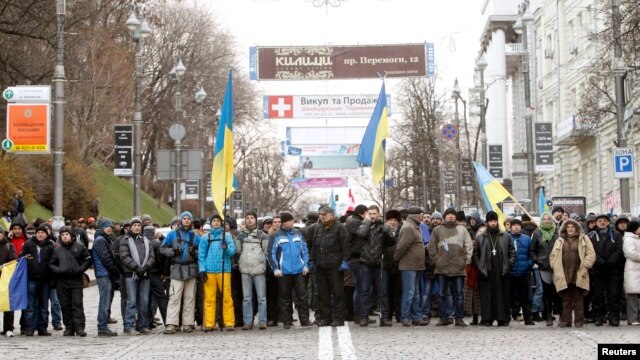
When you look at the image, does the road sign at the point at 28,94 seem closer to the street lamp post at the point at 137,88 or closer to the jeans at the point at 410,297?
the street lamp post at the point at 137,88

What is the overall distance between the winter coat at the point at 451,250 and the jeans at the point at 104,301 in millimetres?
5106

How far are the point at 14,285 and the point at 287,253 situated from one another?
13.8ft

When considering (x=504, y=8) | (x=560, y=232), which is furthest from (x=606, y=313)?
(x=504, y=8)

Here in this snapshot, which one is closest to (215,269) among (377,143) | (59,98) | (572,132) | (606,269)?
(377,143)

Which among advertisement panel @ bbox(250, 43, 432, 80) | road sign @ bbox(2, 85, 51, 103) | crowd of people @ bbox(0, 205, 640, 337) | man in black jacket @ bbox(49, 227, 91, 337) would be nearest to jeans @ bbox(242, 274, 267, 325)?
crowd of people @ bbox(0, 205, 640, 337)

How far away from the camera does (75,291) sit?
779 inches

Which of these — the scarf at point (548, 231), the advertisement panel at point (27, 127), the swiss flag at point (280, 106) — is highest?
the swiss flag at point (280, 106)

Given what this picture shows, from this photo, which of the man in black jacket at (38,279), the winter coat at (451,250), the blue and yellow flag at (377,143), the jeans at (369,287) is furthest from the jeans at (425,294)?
the man in black jacket at (38,279)

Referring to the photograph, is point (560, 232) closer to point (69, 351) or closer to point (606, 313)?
point (606, 313)

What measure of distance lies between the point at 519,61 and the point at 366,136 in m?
76.3

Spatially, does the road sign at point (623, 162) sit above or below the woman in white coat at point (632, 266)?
above

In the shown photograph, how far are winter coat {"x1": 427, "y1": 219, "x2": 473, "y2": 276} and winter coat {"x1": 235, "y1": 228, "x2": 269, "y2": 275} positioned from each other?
8.82ft

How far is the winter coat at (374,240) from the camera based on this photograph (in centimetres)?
2055

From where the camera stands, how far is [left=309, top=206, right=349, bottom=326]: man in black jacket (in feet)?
66.0
